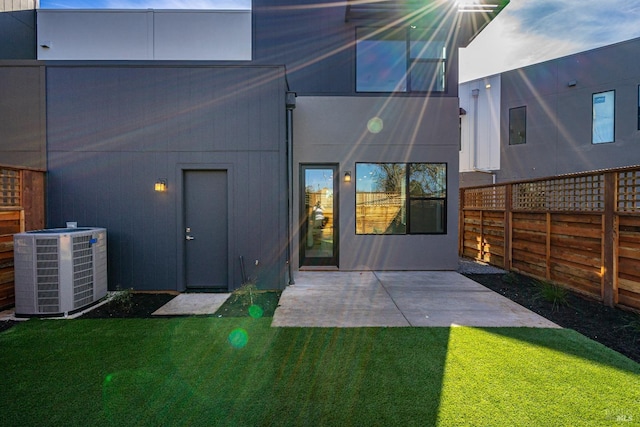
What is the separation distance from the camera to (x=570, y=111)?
10578mm

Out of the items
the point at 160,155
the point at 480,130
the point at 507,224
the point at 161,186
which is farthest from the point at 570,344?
the point at 480,130

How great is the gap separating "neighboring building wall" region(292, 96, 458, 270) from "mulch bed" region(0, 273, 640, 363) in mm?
1840

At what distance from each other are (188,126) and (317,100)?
2.94 meters

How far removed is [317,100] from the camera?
703 cm

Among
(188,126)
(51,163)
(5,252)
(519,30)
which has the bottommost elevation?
(5,252)

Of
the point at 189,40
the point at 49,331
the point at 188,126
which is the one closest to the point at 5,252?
the point at 49,331

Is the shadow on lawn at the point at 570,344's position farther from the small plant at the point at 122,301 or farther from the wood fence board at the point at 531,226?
the small plant at the point at 122,301

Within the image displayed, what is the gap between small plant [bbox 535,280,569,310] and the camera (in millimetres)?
4621

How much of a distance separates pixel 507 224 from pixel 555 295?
7.77ft

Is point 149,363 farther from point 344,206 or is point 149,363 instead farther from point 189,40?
point 189,40

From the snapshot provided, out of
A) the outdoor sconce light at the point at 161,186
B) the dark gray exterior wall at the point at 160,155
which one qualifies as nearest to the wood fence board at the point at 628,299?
the dark gray exterior wall at the point at 160,155

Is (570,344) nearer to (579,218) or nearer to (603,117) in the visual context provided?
(579,218)

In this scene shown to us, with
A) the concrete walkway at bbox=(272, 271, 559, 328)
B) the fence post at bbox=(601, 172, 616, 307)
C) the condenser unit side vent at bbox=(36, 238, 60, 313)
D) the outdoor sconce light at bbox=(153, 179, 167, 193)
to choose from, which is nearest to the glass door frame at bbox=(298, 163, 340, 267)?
the concrete walkway at bbox=(272, 271, 559, 328)

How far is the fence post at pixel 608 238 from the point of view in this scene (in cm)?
438
